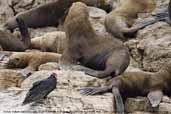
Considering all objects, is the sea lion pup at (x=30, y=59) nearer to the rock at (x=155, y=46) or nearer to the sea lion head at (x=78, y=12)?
the sea lion head at (x=78, y=12)

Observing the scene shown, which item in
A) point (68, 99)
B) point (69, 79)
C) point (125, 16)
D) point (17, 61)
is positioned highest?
point (68, 99)

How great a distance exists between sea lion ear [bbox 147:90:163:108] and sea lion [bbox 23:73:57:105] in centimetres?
159

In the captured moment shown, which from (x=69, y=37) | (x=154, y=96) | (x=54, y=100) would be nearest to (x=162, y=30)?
(x=69, y=37)

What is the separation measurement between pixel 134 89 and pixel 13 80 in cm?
202

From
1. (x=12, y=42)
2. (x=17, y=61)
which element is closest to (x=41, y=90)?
(x=17, y=61)

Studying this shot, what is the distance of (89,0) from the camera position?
61.3 ft

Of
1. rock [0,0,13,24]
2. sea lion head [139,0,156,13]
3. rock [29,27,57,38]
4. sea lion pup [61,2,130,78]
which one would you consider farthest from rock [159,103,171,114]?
rock [0,0,13,24]

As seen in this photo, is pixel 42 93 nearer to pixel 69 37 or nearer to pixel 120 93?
pixel 120 93

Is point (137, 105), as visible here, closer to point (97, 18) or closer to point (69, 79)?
point (69, 79)

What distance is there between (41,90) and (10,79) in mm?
1943

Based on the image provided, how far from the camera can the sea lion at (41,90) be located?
9.96 m

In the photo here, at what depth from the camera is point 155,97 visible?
11.5 m

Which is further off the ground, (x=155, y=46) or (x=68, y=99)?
(x=68, y=99)

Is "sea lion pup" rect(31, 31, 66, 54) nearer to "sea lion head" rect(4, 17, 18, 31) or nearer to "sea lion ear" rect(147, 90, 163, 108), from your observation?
"sea lion head" rect(4, 17, 18, 31)
